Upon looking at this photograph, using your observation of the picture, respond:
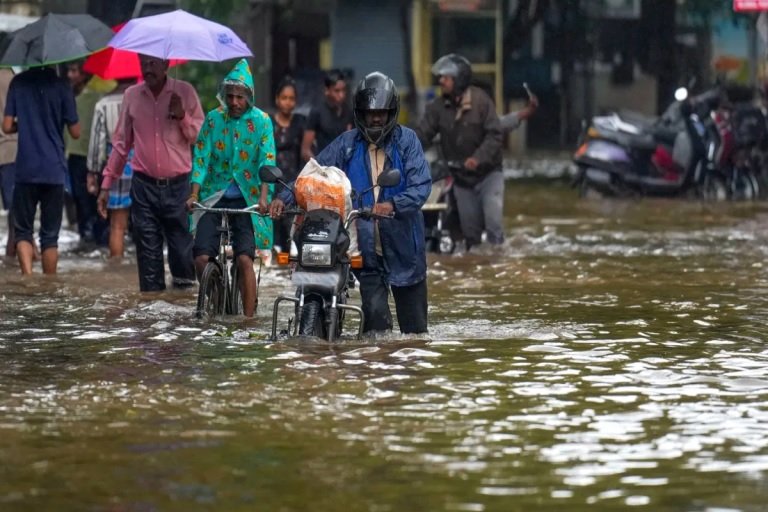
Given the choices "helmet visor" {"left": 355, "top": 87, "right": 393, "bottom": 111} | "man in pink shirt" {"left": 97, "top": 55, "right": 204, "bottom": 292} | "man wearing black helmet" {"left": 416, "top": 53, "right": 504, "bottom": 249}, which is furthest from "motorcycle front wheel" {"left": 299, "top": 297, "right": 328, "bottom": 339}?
"man wearing black helmet" {"left": 416, "top": 53, "right": 504, "bottom": 249}

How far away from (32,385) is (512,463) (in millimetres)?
3073

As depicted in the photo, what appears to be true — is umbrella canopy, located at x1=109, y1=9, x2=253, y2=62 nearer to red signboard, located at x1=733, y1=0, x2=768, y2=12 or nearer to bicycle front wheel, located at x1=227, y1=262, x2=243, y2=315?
bicycle front wheel, located at x1=227, y1=262, x2=243, y2=315

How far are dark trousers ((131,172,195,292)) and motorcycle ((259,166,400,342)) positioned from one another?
306 centimetres

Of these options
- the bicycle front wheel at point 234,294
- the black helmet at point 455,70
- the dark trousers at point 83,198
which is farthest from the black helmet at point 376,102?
the dark trousers at point 83,198

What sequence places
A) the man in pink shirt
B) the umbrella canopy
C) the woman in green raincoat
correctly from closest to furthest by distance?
the woman in green raincoat
the umbrella canopy
the man in pink shirt

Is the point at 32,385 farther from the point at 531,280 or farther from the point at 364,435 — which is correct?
the point at 531,280

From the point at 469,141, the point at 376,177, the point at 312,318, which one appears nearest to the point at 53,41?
the point at 469,141

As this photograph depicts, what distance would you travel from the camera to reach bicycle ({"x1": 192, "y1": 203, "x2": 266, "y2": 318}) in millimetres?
12172

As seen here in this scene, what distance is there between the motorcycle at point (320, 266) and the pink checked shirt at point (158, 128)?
2.99 metres

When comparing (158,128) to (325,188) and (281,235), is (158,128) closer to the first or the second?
(325,188)

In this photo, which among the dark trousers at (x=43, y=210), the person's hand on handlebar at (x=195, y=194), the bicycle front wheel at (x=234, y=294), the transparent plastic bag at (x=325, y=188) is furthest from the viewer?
the dark trousers at (x=43, y=210)

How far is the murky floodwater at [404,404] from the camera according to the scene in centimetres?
730

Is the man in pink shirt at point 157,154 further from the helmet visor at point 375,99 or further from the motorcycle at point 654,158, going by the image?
the motorcycle at point 654,158

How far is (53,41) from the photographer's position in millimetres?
15250
